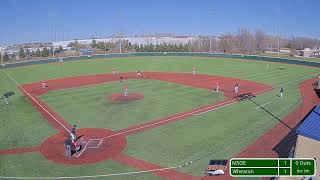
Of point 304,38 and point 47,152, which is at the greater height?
point 304,38

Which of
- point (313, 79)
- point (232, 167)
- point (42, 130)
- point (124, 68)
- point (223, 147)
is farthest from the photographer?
point (124, 68)

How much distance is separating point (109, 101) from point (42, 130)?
9.32 metres

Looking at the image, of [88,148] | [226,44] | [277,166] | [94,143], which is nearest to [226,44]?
[226,44]

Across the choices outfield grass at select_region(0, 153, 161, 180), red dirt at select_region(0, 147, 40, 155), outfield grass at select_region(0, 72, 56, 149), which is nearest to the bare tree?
outfield grass at select_region(0, 72, 56, 149)

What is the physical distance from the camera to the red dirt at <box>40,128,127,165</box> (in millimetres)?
17688

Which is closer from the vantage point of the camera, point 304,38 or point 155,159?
point 155,159

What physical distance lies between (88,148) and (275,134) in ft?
37.7

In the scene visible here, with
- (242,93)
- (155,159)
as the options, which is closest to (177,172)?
(155,159)

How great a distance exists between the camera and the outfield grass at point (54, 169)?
16.0m

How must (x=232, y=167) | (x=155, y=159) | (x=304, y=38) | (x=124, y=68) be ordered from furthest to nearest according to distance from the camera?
1. (x=304, y=38)
2. (x=124, y=68)
3. (x=155, y=159)
4. (x=232, y=167)

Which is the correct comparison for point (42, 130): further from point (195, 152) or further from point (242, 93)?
point (242, 93)

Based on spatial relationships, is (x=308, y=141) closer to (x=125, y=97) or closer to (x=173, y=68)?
(x=125, y=97)

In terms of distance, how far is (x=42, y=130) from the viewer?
75.5 feet

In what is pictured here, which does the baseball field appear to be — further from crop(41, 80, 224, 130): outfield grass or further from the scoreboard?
the scoreboard
